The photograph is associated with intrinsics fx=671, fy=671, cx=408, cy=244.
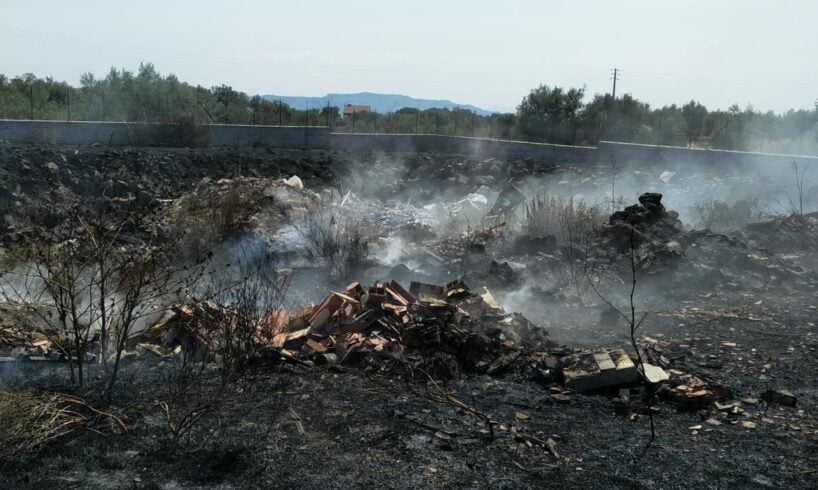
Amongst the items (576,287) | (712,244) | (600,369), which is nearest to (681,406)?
(600,369)

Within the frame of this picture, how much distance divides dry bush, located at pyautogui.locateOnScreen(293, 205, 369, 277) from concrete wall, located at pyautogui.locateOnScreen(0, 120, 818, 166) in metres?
10.9

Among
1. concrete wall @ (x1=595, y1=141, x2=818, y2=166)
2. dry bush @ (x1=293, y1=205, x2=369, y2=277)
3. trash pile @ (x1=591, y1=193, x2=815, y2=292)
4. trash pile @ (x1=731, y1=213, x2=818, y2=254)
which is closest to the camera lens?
trash pile @ (x1=591, y1=193, x2=815, y2=292)

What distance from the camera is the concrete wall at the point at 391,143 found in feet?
64.4

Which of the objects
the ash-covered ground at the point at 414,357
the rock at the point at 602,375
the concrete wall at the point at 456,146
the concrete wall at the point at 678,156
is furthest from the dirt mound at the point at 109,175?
the concrete wall at the point at 678,156

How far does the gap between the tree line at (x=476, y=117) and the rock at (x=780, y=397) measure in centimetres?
1991

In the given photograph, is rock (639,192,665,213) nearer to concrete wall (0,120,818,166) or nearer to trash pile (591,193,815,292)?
trash pile (591,193,815,292)

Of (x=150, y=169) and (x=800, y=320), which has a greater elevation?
(x=150, y=169)

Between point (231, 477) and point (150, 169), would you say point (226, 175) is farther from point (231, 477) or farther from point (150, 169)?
point (231, 477)

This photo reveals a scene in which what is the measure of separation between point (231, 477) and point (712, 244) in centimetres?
1008

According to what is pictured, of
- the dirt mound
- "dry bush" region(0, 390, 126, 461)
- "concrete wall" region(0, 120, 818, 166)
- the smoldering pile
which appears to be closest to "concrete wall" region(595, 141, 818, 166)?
"concrete wall" region(0, 120, 818, 166)

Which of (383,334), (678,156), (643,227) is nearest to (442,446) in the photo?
(383,334)

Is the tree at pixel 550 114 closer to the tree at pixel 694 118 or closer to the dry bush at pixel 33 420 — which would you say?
the tree at pixel 694 118

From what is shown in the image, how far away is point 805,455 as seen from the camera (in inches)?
201

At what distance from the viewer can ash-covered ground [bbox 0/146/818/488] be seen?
4945 millimetres
